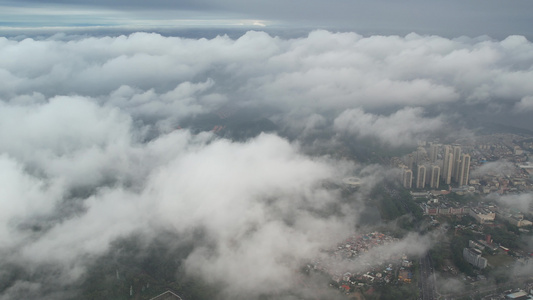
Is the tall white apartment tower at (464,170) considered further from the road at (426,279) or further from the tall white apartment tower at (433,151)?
the road at (426,279)

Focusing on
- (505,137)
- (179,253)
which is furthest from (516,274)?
(505,137)

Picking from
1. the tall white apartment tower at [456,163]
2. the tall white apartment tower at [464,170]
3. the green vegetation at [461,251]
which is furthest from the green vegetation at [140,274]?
the tall white apartment tower at [456,163]

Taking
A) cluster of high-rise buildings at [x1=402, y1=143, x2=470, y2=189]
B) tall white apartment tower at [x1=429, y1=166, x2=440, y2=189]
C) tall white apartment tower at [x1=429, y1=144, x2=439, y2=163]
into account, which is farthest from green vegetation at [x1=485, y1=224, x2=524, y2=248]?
tall white apartment tower at [x1=429, y1=144, x2=439, y2=163]

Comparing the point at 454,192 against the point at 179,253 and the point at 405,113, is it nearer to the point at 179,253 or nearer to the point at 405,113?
the point at 405,113

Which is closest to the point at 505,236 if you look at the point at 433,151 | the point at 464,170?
the point at 464,170

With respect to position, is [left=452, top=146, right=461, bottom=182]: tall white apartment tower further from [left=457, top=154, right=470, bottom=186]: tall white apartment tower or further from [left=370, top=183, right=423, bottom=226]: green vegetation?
[left=370, top=183, right=423, bottom=226]: green vegetation

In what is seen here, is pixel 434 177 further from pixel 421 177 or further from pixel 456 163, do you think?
pixel 456 163
